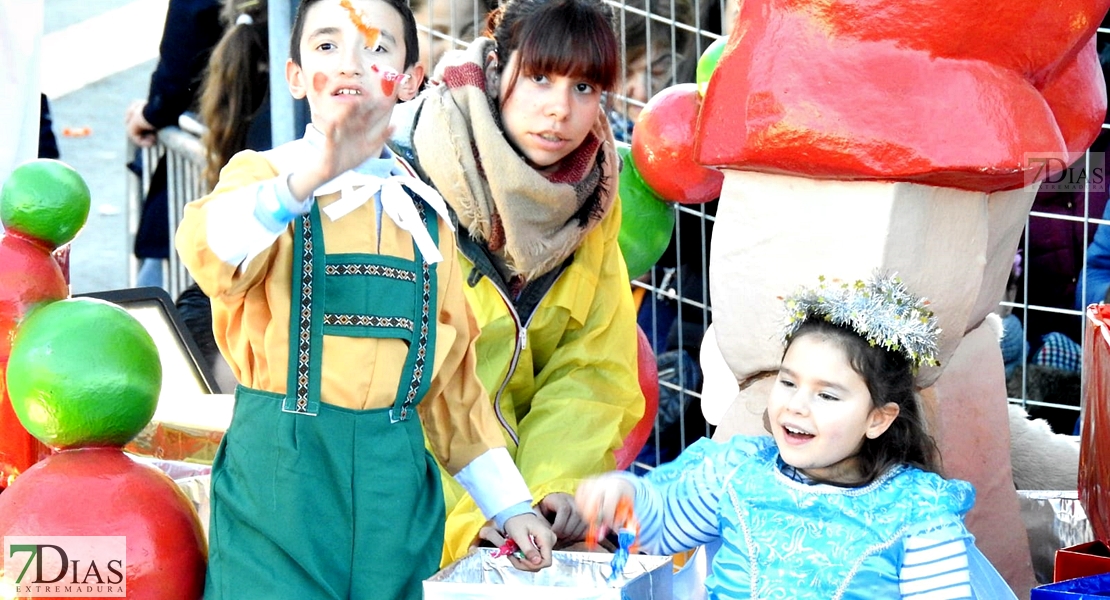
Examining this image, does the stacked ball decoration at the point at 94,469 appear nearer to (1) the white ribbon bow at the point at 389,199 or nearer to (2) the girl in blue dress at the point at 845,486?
(1) the white ribbon bow at the point at 389,199

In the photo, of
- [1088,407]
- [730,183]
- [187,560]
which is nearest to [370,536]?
[187,560]

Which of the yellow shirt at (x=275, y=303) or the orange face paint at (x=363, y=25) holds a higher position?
the orange face paint at (x=363, y=25)

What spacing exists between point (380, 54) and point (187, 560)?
0.76 meters

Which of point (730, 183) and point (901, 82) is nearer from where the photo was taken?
point (901, 82)

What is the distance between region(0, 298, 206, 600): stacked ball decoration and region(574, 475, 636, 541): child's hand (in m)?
0.56

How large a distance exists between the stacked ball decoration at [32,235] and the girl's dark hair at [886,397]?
3.74 ft

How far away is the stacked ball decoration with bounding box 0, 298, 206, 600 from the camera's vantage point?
1991mm

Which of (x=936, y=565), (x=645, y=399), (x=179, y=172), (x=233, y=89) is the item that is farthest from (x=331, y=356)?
(x=179, y=172)

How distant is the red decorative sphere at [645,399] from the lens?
9.20 feet

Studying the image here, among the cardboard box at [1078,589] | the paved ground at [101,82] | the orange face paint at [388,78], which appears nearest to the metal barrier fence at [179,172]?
the paved ground at [101,82]

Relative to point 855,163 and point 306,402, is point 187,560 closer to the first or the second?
point 306,402

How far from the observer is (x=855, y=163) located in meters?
2.23

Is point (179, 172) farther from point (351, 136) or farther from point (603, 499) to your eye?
point (351, 136)

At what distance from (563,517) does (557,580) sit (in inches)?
8.8
